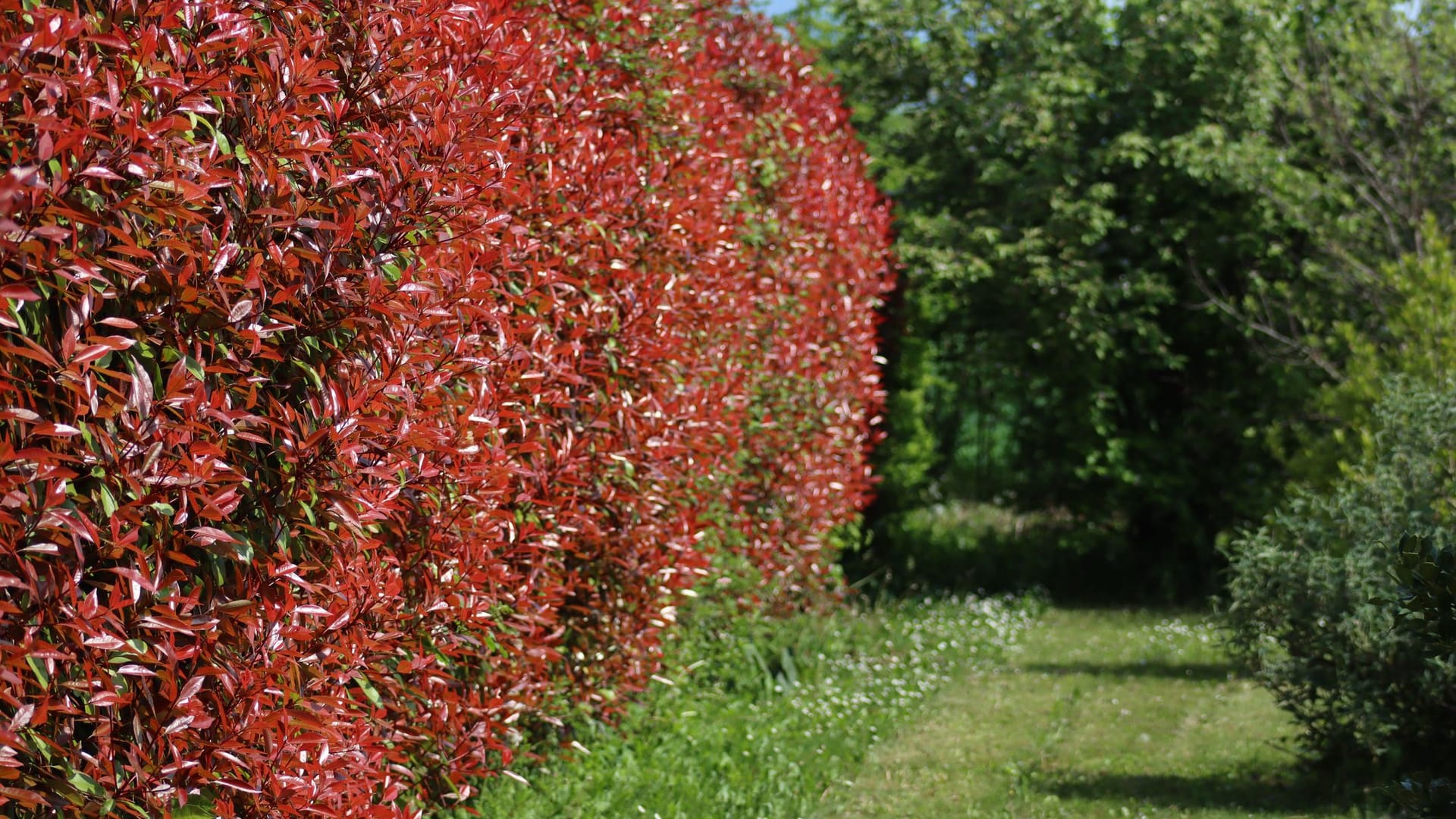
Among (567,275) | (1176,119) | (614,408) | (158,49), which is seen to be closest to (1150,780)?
(614,408)

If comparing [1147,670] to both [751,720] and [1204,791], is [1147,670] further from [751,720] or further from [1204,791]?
[751,720]

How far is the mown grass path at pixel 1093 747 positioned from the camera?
536 cm

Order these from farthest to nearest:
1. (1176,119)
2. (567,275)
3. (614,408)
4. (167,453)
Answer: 1. (1176,119)
2. (614,408)
3. (567,275)
4. (167,453)

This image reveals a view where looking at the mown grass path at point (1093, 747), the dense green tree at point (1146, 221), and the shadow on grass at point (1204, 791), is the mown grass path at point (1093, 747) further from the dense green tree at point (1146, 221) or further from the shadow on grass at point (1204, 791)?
the dense green tree at point (1146, 221)

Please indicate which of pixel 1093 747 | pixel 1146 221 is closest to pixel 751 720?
pixel 1093 747

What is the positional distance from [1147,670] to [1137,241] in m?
4.57

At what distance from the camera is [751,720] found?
598 centimetres

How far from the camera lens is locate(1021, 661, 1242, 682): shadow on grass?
26.5 feet

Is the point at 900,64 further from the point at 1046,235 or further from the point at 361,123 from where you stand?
the point at 361,123

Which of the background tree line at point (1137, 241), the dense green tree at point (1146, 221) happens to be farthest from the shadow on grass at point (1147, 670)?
the dense green tree at point (1146, 221)

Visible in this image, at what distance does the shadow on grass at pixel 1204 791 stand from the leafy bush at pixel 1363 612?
0.25 m

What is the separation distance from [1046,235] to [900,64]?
2.41 meters

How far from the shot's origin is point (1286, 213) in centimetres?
1042

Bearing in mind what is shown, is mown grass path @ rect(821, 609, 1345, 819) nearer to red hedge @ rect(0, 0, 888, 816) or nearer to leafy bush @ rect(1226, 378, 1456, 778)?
leafy bush @ rect(1226, 378, 1456, 778)
